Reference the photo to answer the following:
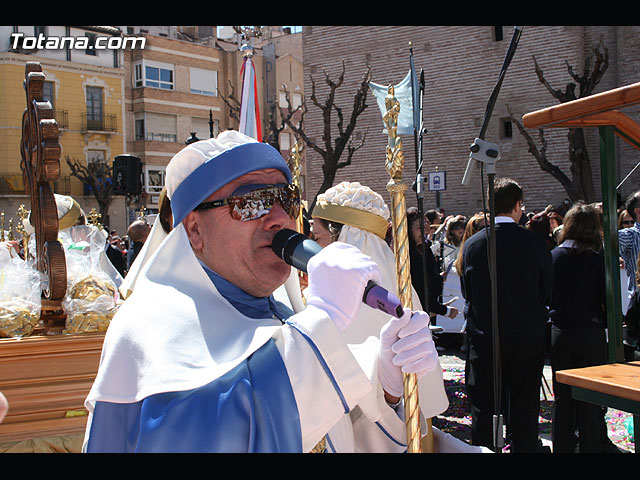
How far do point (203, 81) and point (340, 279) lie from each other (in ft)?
135

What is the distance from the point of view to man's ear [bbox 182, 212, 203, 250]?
1.88m

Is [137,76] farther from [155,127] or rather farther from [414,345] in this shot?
[414,345]

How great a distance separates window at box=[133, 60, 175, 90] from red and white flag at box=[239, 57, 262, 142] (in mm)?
36078

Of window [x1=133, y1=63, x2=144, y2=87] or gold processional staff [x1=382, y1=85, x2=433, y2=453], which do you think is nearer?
gold processional staff [x1=382, y1=85, x2=433, y2=453]

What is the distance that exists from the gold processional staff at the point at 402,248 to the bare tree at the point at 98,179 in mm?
32583

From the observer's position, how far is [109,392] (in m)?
1.55

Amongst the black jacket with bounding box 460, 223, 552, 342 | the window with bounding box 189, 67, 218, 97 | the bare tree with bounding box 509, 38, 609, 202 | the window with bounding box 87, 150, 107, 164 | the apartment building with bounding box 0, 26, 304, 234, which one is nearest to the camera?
the black jacket with bounding box 460, 223, 552, 342

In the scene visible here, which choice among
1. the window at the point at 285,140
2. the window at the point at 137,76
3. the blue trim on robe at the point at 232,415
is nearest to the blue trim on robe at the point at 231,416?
the blue trim on robe at the point at 232,415

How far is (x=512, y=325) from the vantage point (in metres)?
4.21

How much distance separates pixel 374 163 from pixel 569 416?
68.9 feet

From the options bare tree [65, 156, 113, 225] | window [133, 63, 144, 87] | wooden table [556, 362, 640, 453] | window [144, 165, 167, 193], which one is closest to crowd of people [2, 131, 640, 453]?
wooden table [556, 362, 640, 453]

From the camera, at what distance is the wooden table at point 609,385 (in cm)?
205

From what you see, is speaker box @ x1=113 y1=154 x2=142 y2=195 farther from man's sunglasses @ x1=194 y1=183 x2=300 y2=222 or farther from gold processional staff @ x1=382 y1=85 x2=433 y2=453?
man's sunglasses @ x1=194 y1=183 x2=300 y2=222

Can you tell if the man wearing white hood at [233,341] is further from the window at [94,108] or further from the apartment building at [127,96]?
the window at [94,108]
